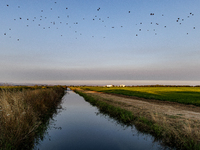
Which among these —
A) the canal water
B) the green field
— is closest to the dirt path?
the green field

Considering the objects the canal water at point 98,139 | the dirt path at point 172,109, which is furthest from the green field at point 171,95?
the canal water at point 98,139

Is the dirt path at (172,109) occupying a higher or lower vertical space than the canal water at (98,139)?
higher

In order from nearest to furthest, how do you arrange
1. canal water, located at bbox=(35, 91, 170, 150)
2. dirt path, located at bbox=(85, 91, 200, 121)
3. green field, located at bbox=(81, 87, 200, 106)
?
canal water, located at bbox=(35, 91, 170, 150)
dirt path, located at bbox=(85, 91, 200, 121)
green field, located at bbox=(81, 87, 200, 106)

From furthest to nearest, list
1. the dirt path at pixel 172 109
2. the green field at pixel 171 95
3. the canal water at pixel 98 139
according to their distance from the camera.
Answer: the green field at pixel 171 95 < the dirt path at pixel 172 109 < the canal water at pixel 98 139

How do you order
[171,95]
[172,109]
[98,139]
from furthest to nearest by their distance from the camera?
[171,95] → [172,109] → [98,139]

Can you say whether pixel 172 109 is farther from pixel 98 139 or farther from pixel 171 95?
pixel 171 95

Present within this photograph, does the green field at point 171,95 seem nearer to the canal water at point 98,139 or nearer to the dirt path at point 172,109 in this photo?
the dirt path at point 172,109

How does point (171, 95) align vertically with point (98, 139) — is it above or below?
above

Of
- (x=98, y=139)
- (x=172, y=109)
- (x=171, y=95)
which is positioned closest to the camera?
(x=98, y=139)

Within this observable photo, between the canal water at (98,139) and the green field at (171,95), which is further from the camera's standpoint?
the green field at (171,95)

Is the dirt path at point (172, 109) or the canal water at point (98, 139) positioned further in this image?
the dirt path at point (172, 109)

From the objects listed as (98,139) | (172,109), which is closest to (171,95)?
(172,109)

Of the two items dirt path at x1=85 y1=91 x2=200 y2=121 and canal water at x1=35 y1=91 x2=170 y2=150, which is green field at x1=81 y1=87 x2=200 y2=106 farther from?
canal water at x1=35 y1=91 x2=170 y2=150

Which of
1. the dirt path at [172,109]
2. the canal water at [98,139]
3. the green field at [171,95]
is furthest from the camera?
the green field at [171,95]
